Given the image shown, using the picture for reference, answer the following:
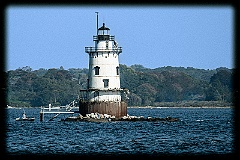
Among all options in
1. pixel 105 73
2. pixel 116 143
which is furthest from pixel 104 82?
pixel 116 143

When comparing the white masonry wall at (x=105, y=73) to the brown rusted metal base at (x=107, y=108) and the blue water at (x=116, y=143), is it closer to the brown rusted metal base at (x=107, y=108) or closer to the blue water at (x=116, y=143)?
the brown rusted metal base at (x=107, y=108)

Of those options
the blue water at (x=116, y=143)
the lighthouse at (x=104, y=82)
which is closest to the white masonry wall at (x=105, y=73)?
the lighthouse at (x=104, y=82)

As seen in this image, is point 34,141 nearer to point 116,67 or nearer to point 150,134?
point 150,134

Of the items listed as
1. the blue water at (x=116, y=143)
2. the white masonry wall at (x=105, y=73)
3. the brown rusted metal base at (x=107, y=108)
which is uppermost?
the white masonry wall at (x=105, y=73)

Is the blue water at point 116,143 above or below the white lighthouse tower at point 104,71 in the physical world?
below

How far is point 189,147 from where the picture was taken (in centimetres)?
3700

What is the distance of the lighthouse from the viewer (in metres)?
64.2

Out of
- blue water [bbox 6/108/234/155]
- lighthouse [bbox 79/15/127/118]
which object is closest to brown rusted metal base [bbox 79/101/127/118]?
lighthouse [bbox 79/15/127/118]

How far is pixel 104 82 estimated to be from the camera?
211 ft

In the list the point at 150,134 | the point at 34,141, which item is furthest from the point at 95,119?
the point at 34,141

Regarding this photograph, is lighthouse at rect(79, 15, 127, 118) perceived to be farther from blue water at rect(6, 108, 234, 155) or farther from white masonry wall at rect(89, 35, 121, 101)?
blue water at rect(6, 108, 234, 155)

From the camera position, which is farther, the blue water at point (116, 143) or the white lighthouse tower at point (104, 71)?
the white lighthouse tower at point (104, 71)

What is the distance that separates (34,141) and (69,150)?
7.06m

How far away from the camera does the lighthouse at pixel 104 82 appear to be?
2527 inches
